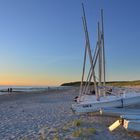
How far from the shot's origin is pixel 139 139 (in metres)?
10.3

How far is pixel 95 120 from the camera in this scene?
1416 centimetres

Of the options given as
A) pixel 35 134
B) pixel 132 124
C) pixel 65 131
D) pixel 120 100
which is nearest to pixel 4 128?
pixel 35 134

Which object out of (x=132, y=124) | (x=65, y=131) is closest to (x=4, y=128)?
(x=65, y=131)

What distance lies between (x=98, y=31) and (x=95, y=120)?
25.6 ft

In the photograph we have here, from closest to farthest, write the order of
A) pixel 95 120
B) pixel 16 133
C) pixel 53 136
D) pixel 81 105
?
1. pixel 53 136
2. pixel 16 133
3. pixel 95 120
4. pixel 81 105

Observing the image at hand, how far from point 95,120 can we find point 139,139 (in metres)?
4.08

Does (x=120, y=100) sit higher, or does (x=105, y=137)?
(x=120, y=100)

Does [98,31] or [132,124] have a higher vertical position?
[98,31]

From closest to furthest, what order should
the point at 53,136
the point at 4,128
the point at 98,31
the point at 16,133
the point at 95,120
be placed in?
1. the point at 53,136
2. the point at 16,133
3. the point at 4,128
4. the point at 95,120
5. the point at 98,31

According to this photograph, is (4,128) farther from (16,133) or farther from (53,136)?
(53,136)

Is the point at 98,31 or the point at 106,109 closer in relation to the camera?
the point at 106,109

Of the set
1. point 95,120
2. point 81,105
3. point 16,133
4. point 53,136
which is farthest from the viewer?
point 81,105

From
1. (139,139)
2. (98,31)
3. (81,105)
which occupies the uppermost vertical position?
(98,31)

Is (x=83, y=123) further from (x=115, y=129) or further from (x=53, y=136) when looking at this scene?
(x=53, y=136)
